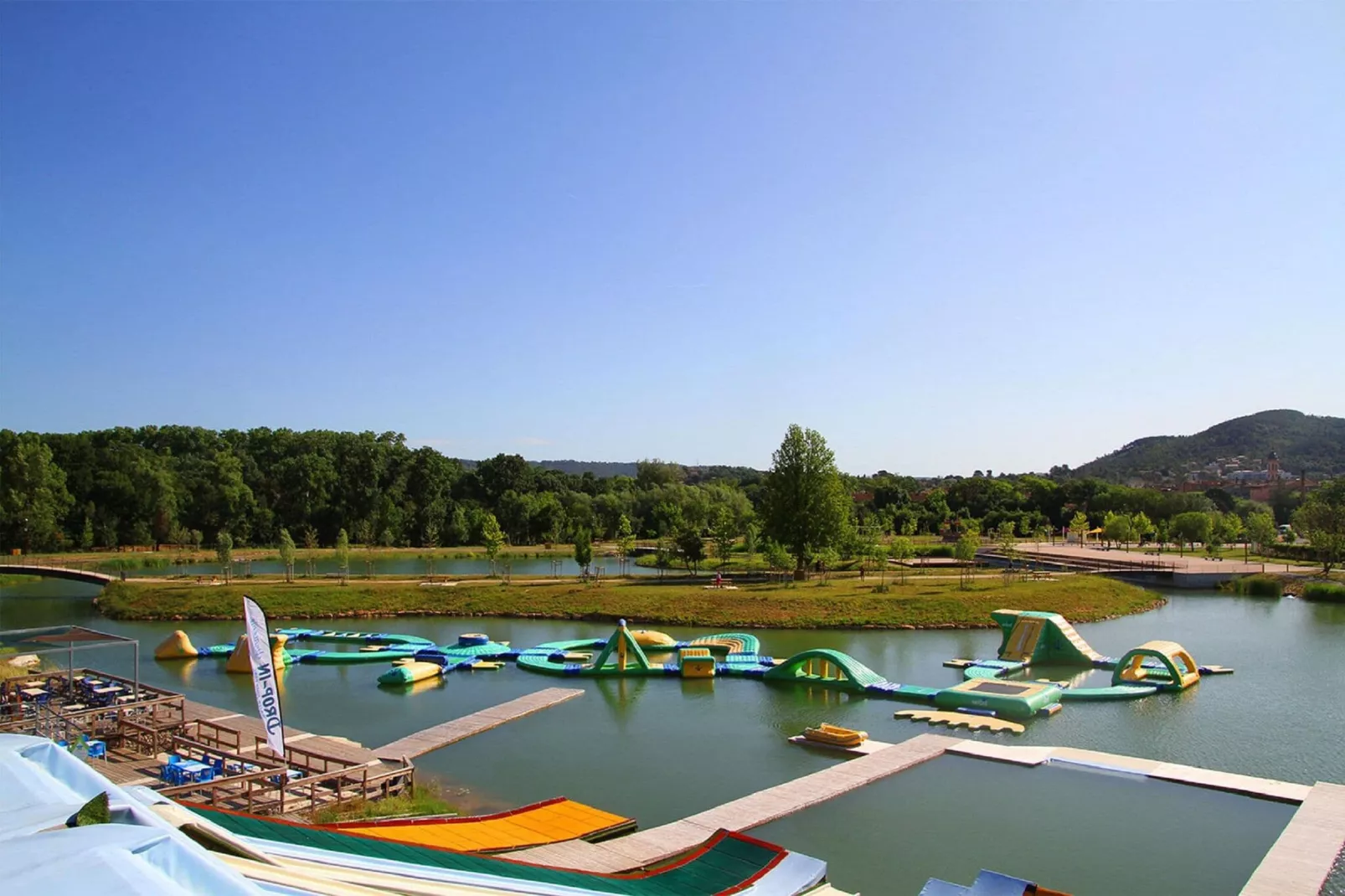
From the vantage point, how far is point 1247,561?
6444cm

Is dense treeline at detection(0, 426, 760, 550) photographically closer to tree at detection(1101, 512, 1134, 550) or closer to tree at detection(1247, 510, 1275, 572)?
tree at detection(1101, 512, 1134, 550)

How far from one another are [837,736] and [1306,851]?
30.7ft

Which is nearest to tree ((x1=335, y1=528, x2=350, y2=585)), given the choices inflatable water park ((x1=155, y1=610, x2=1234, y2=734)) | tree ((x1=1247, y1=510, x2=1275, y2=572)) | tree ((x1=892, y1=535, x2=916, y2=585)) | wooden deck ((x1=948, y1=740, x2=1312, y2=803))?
inflatable water park ((x1=155, y1=610, x2=1234, y2=734))

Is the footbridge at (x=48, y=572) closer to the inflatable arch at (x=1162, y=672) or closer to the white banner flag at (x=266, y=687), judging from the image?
the white banner flag at (x=266, y=687)

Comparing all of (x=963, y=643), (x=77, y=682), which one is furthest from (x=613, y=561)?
(x=77, y=682)

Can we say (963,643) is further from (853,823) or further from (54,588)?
(54,588)

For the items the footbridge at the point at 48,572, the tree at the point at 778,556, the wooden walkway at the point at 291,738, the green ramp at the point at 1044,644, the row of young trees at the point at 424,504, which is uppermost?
the row of young trees at the point at 424,504

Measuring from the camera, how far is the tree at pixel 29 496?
68688 millimetres

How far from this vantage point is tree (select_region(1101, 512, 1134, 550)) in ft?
260

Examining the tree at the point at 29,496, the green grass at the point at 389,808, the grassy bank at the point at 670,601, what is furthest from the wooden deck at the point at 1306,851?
the tree at the point at 29,496

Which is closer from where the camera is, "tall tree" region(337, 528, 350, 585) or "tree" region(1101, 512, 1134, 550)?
"tall tree" region(337, 528, 350, 585)

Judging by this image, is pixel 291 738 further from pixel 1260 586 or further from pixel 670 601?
pixel 1260 586

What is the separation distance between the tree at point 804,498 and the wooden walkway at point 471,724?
2838cm

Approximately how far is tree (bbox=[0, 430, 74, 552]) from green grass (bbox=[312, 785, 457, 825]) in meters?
65.8
